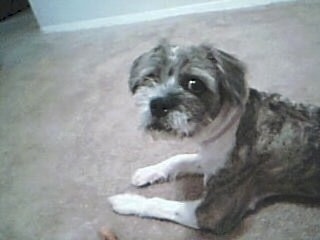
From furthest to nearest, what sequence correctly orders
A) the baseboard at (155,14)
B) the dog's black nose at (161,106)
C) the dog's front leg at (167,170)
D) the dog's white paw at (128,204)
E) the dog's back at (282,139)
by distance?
the baseboard at (155,14) < the dog's front leg at (167,170) < the dog's white paw at (128,204) < the dog's back at (282,139) < the dog's black nose at (161,106)

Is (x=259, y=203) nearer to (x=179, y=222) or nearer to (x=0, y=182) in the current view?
(x=179, y=222)

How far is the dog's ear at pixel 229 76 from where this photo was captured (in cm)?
121

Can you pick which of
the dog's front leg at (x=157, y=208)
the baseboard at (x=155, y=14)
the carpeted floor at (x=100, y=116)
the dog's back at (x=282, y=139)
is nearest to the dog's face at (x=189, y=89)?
the dog's back at (x=282, y=139)

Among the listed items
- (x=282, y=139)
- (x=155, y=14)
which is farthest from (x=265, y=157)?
(x=155, y=14)

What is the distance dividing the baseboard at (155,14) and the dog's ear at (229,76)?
1582 mm

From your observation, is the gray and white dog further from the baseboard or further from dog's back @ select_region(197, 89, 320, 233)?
the baseboard

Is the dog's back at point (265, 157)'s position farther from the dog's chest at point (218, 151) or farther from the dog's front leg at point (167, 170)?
the dog's front leg at point (167, 170)

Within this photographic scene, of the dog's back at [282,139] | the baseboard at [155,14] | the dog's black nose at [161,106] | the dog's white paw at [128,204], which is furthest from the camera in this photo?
the baseboard at [155,14]

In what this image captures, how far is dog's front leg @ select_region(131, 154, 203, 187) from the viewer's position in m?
1.57

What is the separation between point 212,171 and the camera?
134 cm

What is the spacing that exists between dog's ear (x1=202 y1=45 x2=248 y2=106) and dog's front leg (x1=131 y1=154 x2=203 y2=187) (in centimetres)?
40

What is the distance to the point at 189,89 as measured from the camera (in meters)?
1.21

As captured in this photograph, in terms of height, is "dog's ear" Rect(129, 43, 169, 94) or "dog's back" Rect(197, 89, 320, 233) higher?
"dog's ear" Rect(129, 43, 169, 94)

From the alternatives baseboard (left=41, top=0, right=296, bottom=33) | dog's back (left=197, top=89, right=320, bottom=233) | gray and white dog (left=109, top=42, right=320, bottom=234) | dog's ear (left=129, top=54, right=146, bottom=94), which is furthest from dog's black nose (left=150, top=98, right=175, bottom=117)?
baseboard (left=41, top=0, right=296, bottom=33)
